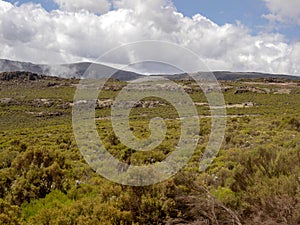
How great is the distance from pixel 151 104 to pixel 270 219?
70.8m

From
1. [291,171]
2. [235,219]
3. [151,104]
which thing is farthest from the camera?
[151,104]

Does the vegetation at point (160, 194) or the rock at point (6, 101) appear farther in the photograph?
the rock at point (6, 101)

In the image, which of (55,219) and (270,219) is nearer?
(270,219)

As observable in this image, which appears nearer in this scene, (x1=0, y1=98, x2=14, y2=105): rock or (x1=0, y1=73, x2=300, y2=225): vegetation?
(x1=0, y1=73, x2=300, y2=225): vegetation

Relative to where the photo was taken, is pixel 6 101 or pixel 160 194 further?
pixel 6 101

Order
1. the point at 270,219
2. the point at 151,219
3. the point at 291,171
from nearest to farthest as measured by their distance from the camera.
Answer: the point at 270,219 → the point at 151,219 → the point at 291,171

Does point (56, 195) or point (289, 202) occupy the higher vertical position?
point (289, 202)

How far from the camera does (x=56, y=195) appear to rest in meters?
7.65

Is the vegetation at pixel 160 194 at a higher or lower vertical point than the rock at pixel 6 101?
higher

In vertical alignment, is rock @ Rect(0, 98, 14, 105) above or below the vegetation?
below

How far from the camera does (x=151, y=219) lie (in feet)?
20.4

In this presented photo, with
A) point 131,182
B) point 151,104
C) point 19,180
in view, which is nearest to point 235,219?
point 131,182

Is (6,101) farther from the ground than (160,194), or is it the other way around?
(160,194)

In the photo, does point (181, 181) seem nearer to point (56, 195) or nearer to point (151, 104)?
Answer: point (56, 195)
